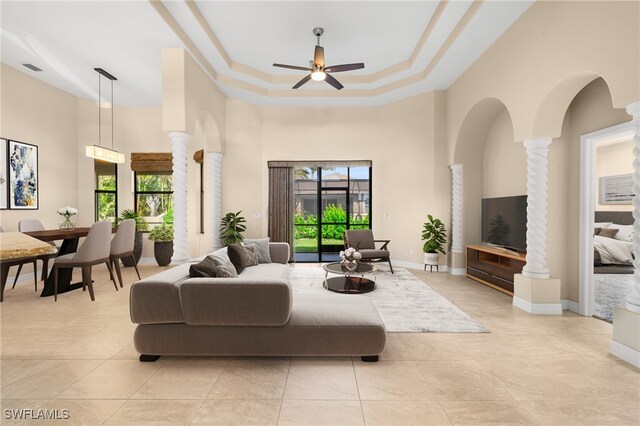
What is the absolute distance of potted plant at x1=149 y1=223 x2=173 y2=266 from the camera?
661 cm

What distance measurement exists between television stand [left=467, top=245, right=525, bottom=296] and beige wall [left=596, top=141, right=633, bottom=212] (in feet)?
8.68

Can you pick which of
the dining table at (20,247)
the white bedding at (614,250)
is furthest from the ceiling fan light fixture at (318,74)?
the white bedding at (614,250)

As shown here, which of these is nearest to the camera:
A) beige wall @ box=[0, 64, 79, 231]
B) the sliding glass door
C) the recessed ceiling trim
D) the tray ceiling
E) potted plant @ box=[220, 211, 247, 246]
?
the tray ceiling

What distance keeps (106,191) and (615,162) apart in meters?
10.5

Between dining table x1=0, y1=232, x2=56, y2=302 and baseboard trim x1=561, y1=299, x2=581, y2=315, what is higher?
dining table x1=0, y1=232, x2=56, y2=302

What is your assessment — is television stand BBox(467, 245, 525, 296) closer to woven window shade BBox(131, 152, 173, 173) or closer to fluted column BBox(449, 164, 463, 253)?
fluted column BBox(449, 164, 463, 253)

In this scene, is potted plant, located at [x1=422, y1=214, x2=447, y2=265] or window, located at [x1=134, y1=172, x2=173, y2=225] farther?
window, located at [x1=134, y1=172, x2=173, y2=225]

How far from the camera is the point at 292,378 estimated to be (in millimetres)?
2295

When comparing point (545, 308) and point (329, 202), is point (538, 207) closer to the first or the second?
point (545, 308)

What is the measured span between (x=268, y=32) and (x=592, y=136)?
15.3 feet

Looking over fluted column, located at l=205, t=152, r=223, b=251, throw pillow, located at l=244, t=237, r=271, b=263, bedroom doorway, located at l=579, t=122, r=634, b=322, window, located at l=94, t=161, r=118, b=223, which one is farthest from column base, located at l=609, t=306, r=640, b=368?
window, located at l=94, t=161, r=118, b=223

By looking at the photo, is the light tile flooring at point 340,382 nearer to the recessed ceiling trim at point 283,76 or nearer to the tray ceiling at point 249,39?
the tray ceiling at point 249,39

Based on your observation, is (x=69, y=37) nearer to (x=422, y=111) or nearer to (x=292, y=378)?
(x=292, y=378)

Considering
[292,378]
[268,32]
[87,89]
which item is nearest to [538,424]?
[292,378]
